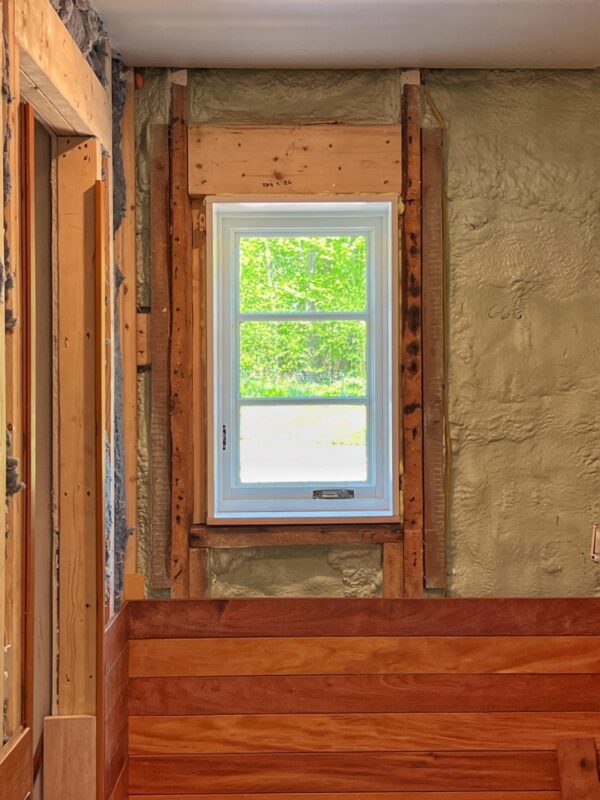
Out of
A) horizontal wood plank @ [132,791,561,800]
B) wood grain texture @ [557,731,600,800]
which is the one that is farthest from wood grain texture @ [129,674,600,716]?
horizontal wood plank @ [132,791,561,800]

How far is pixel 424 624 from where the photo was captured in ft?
10.0

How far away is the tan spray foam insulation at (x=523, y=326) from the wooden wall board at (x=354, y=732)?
45 centimetres

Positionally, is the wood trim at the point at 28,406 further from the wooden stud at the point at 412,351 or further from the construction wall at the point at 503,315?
the wooden stud at the point at 412,351

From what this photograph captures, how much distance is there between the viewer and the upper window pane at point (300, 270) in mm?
3186

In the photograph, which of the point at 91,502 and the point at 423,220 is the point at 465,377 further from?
the point at 91,502

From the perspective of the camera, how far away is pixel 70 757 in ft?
8.34

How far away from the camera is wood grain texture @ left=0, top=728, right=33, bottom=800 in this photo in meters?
1.78

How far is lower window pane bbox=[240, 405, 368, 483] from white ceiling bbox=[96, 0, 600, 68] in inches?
48.3

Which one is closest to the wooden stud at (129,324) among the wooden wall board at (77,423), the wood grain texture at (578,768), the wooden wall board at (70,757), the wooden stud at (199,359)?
the wooden stud at (199,359)

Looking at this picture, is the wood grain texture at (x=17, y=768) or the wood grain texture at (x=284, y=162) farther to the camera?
the wood grain texture at (x=284, y=162)

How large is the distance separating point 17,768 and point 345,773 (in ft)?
4.89

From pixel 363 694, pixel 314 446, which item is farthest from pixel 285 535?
pixel 363 694

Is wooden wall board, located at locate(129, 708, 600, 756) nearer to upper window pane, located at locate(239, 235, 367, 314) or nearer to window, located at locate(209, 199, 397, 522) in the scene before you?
window, located at locate(209, 199, 397, 522)

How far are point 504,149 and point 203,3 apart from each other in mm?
1179
